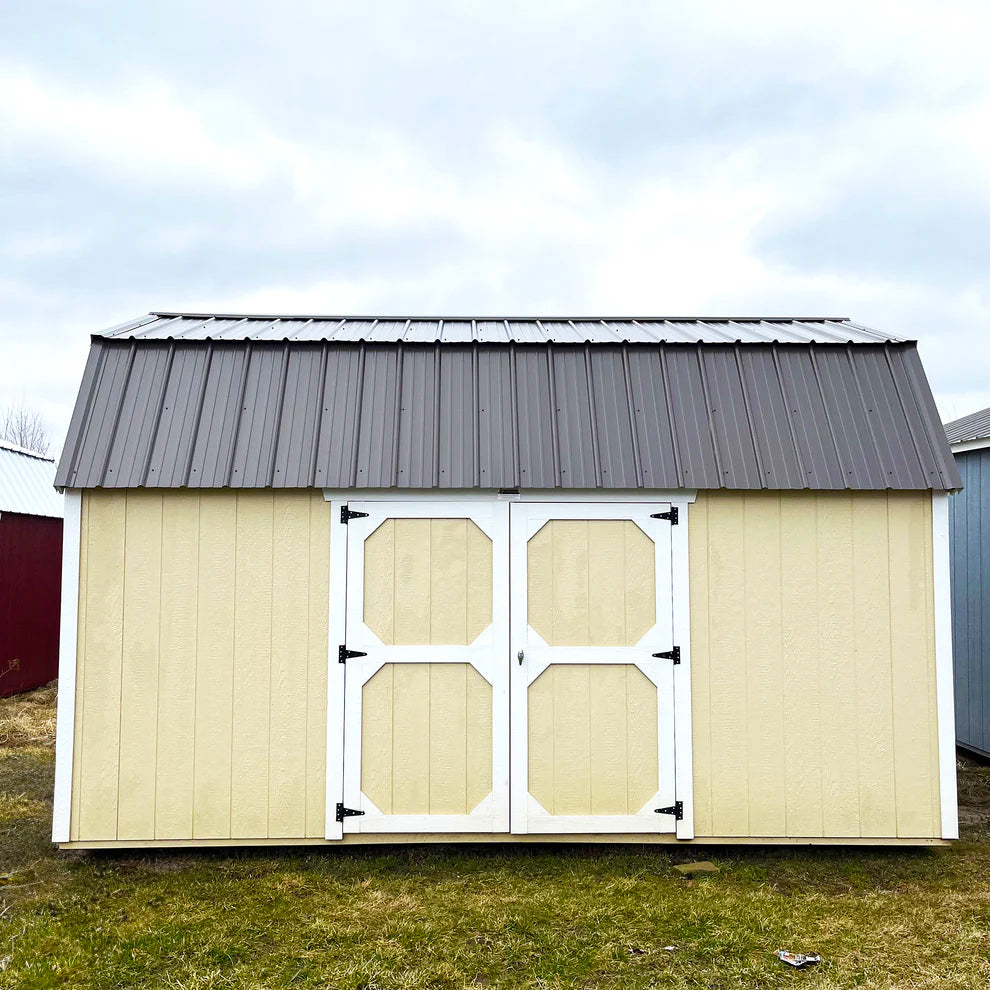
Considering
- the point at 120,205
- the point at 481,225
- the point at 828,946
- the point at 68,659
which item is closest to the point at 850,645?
the point at 828,946

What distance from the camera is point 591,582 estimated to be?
4.27 meters

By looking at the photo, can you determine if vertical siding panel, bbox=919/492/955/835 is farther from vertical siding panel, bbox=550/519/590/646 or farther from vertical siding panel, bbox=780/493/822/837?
vertical siding panel, bbox=550/519/590/646

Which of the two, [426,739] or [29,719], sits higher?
[426,739]

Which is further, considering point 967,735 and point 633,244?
point 633,244

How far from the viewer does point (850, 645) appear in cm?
421

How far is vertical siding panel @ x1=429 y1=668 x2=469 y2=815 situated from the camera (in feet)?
13.5

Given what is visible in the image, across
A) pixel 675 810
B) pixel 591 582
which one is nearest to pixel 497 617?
pixel 591 582

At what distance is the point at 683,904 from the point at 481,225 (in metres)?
22.3

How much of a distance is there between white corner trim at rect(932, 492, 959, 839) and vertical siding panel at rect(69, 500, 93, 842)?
5142 millimetres

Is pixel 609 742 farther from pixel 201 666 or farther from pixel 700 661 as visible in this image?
pixel 201 666

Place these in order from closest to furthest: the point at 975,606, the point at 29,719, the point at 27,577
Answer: the point at 975,606, the point at 29,719, the point at 27,577

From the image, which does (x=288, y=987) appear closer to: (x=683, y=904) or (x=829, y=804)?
(x=683, y=904)

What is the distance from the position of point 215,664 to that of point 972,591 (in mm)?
6949

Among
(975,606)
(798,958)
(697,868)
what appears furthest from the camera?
(975,606)
